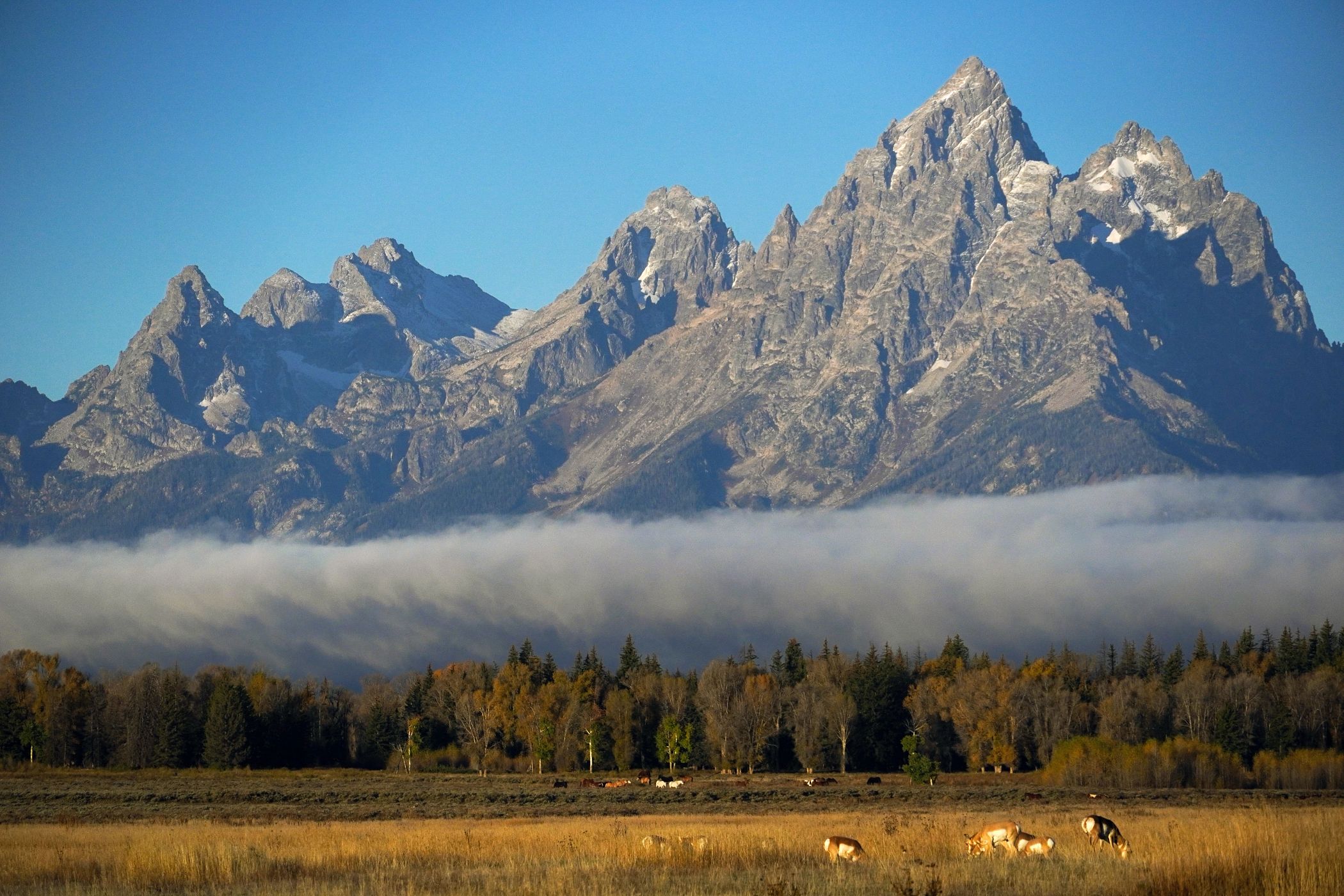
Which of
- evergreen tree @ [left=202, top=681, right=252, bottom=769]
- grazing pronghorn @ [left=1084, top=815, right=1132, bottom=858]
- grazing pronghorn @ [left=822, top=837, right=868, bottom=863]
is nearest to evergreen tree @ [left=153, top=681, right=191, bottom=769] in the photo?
evergreen tree @ [left=202, top=681, right=252, bottom=769]

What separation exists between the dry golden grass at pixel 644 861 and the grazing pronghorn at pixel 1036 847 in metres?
0.63

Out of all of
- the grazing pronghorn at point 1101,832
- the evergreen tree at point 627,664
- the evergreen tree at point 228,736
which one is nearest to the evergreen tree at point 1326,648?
→ the evergreen tree at point 627,664

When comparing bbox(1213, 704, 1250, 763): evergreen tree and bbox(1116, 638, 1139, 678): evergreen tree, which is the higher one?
bbox(1116, 638, 1139, 678): evergreen tree

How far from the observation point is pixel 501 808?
79.6m

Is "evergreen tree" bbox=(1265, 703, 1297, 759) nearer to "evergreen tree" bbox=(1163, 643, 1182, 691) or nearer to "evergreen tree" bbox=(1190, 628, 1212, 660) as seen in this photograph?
"evergreen tree" bbox=(1163, 643, 1182, 691)

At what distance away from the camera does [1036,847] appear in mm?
43406

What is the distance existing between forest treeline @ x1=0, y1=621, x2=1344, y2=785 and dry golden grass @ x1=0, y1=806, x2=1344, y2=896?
74810mm

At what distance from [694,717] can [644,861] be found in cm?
11436

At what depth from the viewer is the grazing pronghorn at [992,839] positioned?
144 feet

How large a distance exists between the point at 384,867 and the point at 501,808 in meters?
38.9

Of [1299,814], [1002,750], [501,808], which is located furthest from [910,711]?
[1299,814]

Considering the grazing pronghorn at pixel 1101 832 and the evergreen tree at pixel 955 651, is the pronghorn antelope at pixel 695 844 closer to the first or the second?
the grazing pronghorn at pixel 1101 832

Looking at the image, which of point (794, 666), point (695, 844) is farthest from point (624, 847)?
point (794, 666)

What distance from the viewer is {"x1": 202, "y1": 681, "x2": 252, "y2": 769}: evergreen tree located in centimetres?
12738
